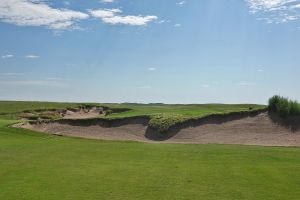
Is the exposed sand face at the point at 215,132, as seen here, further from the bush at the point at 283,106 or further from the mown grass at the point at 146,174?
the mown grass at the point at 146,174

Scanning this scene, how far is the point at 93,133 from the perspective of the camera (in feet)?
115

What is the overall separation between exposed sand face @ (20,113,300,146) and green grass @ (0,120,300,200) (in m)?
7.92

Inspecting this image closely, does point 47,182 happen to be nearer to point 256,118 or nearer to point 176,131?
point 176,131

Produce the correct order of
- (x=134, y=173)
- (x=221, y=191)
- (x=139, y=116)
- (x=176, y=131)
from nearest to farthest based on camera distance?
(x=221, y=191) < (x=134, y=173) < (x=176, y=131) < (x=139, y=116)

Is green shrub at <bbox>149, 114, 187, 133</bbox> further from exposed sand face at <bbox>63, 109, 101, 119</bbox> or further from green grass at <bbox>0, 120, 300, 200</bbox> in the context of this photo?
exposed sand face at <bbox>63, 109, 101, 119</bbox>

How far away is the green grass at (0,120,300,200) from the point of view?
12203 mm

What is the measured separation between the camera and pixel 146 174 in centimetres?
1512

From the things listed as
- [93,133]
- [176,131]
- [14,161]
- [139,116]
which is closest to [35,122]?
[93,133]

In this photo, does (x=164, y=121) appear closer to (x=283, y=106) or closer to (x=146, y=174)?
(x=283, y=106)

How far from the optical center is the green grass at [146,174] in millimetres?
12203

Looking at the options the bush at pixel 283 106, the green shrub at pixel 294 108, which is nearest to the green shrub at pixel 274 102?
the bush at pixel 283 106

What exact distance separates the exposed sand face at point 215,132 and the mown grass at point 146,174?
25.1 feet

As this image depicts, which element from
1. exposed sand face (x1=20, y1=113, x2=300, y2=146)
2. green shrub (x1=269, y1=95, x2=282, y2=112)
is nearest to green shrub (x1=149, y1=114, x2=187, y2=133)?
exposed sand face (x1=20, y1=113, x2=300, y2=146)

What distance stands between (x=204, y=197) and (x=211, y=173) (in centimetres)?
371
